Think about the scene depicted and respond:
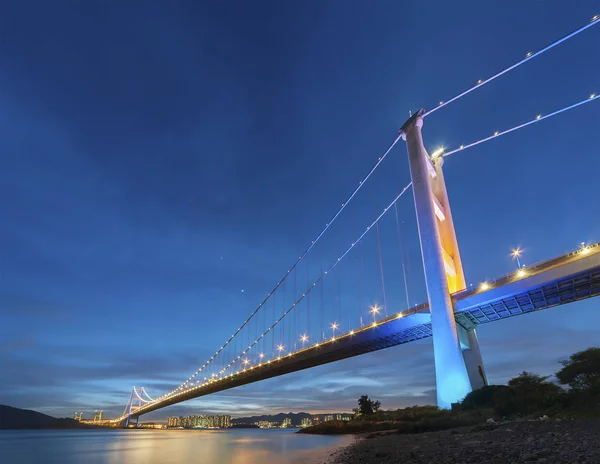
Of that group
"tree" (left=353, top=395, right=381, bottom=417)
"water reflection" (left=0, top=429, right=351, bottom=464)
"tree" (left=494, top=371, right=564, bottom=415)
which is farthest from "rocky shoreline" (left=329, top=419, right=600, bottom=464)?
"tree" (left=353, top=395, right=381, bottom=417)

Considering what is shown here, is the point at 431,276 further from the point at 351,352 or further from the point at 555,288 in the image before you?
the point at 351,352

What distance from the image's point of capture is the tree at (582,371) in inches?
682

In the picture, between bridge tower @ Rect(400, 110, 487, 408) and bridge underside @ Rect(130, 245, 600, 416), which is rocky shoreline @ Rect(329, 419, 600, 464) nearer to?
bridge tower @ Rect(400, 110, 487, 408)

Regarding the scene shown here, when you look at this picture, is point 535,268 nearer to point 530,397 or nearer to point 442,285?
point 442,285

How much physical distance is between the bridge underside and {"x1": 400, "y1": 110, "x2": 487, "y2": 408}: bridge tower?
143cm

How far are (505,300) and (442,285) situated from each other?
4101 millimetres

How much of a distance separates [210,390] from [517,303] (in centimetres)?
4721

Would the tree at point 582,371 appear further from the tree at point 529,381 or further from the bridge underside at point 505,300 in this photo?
the bridge underside at point 505,300

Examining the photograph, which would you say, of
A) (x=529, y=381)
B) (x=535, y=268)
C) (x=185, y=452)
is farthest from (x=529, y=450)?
(x=185, y=452)

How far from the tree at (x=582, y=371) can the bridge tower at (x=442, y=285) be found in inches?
261

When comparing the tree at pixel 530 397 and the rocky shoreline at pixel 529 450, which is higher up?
the tree at pixel 530 397

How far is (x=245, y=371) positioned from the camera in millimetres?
51656

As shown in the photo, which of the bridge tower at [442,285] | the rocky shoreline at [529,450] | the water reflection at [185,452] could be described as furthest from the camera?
the bridge tower at [442,285]

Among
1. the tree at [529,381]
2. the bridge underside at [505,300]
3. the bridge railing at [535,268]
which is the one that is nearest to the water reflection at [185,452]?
the bridge underside at [505,300]
